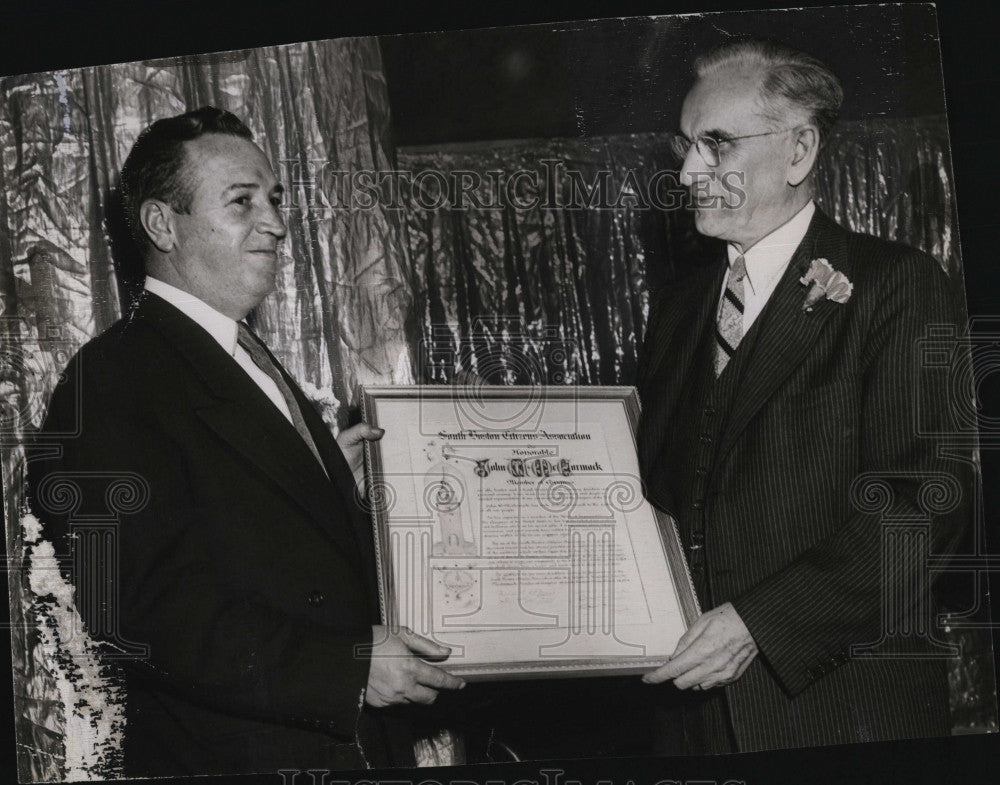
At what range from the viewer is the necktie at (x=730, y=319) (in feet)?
6.12

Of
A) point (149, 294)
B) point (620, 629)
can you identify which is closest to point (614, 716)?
point (620, 629)

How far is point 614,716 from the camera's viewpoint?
1.85 m

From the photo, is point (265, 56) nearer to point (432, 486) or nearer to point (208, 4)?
point (208, 4)

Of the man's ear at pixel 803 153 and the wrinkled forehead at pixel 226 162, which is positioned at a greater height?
the wrinkled forehead at pixel 226 162

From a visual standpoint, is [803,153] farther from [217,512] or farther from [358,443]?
[217,512]

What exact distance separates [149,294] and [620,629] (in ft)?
3.22

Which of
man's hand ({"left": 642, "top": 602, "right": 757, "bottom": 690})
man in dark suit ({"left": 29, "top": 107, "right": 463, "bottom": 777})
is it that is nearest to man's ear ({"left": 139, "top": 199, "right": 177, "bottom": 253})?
man in dark suit ({"left": 29, "top": 107, "right": 463, "bottom": 777})

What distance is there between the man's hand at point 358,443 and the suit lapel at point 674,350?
1.51ft

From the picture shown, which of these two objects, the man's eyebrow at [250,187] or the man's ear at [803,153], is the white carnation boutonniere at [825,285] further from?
the man's eyebrow at [250,187]

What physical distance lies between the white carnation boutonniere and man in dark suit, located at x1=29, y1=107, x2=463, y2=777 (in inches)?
30.2

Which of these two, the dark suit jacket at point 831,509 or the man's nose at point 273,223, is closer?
the dark suit jacket at point 831,509

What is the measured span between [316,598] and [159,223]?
696 millimetres

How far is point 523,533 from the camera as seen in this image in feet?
6.14

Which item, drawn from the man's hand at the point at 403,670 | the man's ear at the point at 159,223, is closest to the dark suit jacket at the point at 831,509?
the man's hand at the point at 403,670
